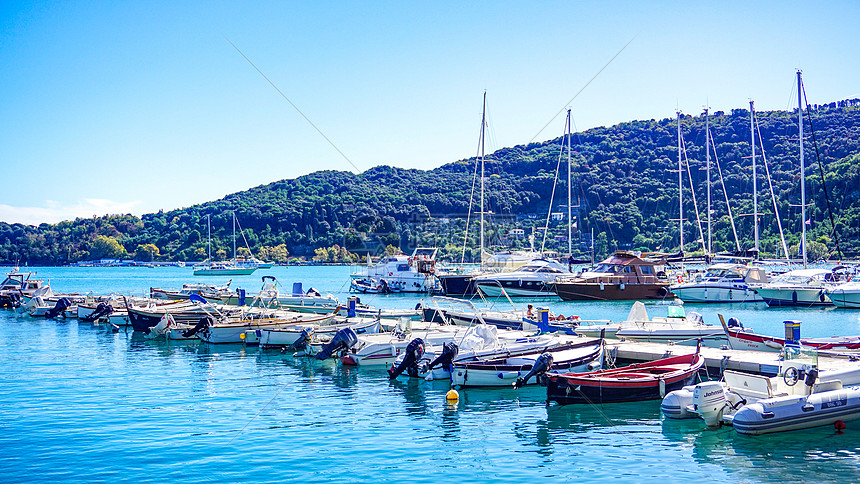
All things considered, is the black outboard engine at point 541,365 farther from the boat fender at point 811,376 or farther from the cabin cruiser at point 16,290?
the cabin cruiser at point 16,290

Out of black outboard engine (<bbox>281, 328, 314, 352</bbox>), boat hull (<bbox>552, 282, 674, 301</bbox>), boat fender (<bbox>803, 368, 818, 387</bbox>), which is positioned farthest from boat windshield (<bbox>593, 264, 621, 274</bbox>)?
boat fender (<bbox>803, 368, 818, 387</bbox>)

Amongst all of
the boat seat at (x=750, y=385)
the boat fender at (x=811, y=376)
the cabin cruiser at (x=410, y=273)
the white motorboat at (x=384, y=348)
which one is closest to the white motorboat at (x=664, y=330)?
the white motorboat at (x=384, y=348)

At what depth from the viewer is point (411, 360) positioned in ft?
72.8

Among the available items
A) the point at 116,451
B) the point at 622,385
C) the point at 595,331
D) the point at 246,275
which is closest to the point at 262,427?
the point at 116,451

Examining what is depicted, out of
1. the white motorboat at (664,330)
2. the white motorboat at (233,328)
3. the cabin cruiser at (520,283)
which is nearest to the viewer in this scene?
the white motorboat at (664,330)

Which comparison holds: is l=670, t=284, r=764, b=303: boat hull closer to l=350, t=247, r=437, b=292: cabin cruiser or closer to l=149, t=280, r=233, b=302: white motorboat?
l=350, t=247, r=437, b=292: cabin cruiser

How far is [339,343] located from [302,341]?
3288 mm

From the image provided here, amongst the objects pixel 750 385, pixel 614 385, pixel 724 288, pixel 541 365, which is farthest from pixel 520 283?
pixel 750 385

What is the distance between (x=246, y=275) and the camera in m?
141

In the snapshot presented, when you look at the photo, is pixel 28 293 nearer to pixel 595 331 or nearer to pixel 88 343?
pixel 88 343

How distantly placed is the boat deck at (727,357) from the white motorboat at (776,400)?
1.43 metres

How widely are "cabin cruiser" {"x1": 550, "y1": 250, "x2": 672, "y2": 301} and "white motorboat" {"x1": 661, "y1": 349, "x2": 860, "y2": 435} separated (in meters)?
→ 39.2

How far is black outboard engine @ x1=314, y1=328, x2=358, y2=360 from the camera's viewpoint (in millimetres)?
25453

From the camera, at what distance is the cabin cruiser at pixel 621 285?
56.2 meters
